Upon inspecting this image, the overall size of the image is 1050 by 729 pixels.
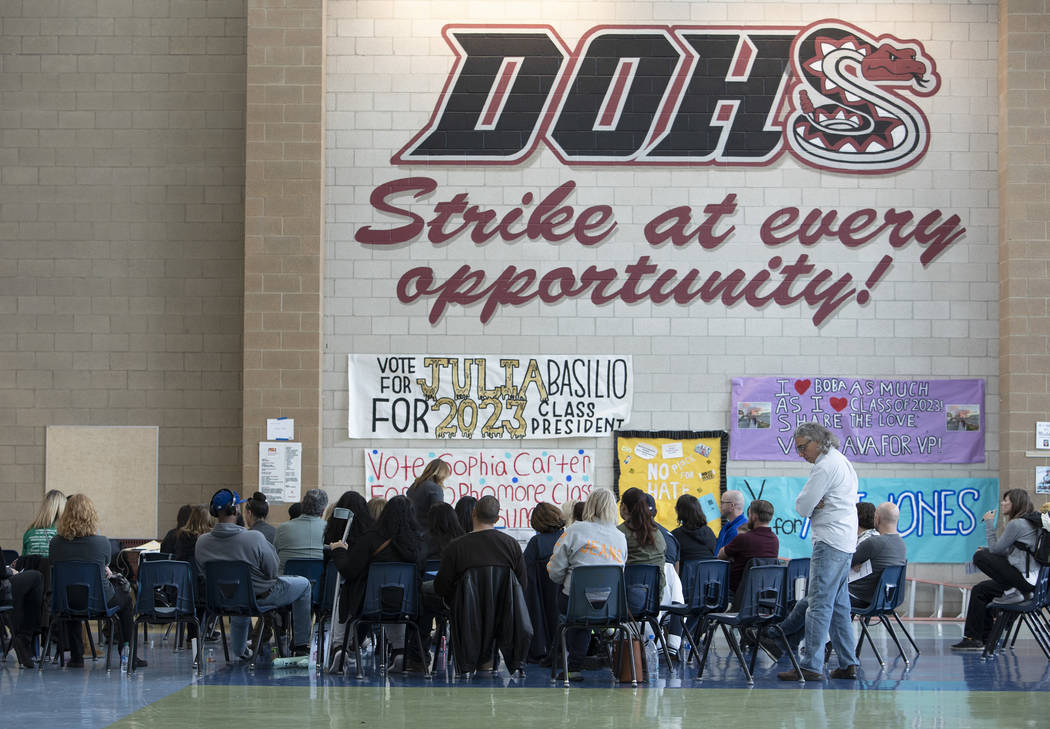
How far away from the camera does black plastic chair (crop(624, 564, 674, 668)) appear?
8227mm

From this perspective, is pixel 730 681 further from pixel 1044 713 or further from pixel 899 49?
pixel 899 49

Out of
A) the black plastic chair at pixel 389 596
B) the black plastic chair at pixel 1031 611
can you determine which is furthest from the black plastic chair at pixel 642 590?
the black plastic chair at pixel 1031 611

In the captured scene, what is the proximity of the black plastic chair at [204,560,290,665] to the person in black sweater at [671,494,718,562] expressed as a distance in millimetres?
3060

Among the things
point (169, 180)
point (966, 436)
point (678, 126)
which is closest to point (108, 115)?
point (169, 180)

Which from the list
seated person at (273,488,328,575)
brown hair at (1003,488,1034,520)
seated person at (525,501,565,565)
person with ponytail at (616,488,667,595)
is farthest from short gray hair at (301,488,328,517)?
brown hair at (1003,488,1034,520)

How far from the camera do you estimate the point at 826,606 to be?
8055 mm

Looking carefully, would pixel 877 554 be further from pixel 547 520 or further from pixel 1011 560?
pixel 547 520

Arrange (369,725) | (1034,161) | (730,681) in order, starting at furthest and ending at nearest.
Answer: (1034,161), (730,681), (369,725)

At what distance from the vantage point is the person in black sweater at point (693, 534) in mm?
9242

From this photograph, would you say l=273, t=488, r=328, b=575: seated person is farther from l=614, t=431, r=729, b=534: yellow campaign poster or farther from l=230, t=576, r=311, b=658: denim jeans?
l=614, t=431, r=729, b=534: yellow campaign poster

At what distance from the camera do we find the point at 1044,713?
22.9ft

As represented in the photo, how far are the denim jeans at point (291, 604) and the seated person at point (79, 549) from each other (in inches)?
26.3

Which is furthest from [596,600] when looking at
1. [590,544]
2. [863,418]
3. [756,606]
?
[863,418]

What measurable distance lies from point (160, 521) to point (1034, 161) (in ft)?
31.1
